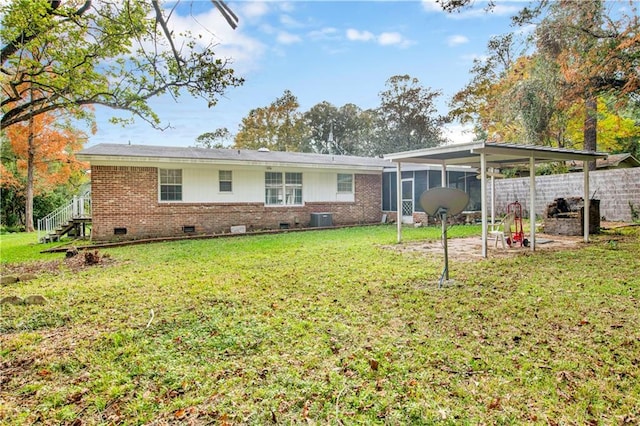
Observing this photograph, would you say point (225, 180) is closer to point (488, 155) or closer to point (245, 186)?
point (245, 186)

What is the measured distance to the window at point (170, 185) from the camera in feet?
44.1

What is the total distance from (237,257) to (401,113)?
2899 cm

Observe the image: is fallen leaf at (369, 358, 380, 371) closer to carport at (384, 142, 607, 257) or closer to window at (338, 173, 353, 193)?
carport at (384, 142, 607, 257)

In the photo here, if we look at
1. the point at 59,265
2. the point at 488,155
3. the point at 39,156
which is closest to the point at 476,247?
the point at 488,155

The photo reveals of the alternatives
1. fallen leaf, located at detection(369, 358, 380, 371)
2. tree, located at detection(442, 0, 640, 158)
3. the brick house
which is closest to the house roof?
the brick house

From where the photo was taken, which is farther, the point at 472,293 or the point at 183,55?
the point at 183,55

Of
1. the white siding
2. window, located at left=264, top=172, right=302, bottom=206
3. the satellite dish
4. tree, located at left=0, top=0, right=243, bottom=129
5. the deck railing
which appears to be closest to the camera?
the satellite dish

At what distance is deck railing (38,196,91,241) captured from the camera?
44.7 feet

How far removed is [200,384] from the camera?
9.75ft

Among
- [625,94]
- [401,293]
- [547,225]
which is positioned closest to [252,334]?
[401,293]

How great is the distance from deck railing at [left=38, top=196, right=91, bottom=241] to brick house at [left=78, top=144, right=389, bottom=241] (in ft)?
6.84

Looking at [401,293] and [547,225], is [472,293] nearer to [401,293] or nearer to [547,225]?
[401,293]

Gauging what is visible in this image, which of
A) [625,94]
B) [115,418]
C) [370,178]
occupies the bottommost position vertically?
[115,418]

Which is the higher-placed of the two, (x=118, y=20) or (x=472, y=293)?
(x=118, y=20)
